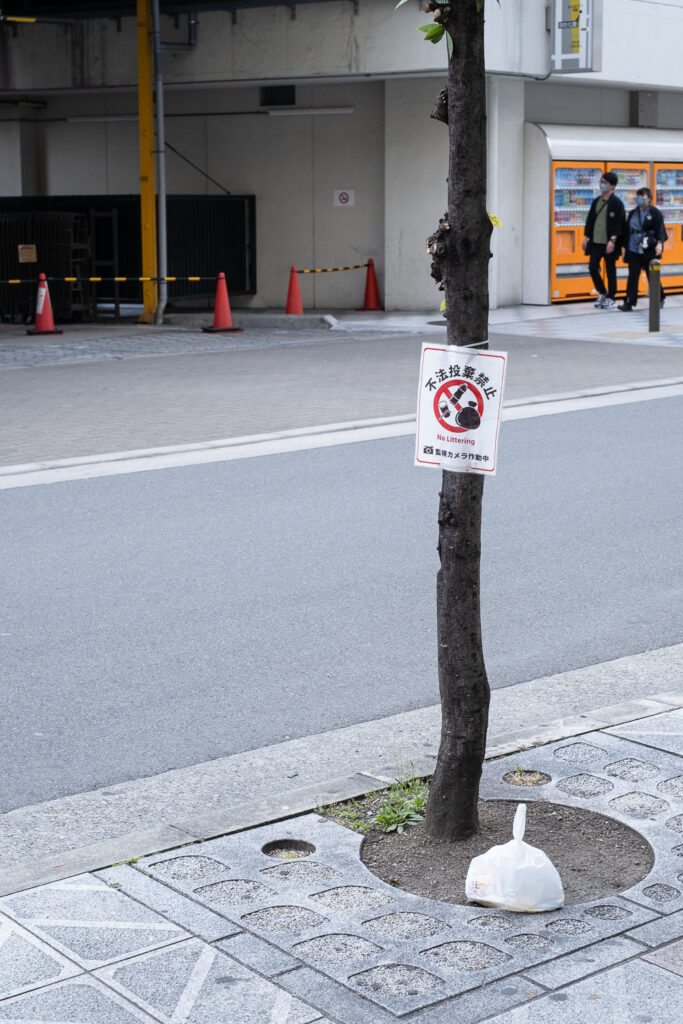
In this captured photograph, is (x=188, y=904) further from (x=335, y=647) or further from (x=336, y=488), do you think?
(x=336, y=488)

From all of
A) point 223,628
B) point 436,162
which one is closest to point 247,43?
point 436,162

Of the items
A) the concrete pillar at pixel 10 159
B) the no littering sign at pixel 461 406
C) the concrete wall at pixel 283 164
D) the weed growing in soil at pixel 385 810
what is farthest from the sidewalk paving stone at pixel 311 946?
the concrete pillar at pixel 10 159

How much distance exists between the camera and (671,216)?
27594 millimetres

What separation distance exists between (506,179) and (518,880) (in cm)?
A: 2148

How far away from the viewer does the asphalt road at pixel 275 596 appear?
18.2 ft

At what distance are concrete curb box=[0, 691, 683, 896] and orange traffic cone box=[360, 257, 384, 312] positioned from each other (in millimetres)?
19728

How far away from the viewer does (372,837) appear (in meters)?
4.34

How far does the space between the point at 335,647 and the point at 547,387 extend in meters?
8.98

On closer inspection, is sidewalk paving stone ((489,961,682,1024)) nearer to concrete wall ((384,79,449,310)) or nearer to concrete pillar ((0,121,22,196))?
concrete wall ((384,79,449,310))

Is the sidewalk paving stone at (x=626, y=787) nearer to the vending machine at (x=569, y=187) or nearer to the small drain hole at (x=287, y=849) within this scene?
the small drain hole at (x=287, y=849)

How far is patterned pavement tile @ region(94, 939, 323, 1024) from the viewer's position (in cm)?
330

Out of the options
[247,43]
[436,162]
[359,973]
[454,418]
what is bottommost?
[359,973]

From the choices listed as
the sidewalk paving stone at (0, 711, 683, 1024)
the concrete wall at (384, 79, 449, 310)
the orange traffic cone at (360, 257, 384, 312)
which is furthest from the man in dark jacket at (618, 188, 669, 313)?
the sidewalk paving stone at (0, 711, 683, 1024)

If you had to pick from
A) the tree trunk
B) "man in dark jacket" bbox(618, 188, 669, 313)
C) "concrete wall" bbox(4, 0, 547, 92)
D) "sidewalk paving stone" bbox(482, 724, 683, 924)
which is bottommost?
"sidewalk paving stone" bbox(482, 724, 683, 924)
